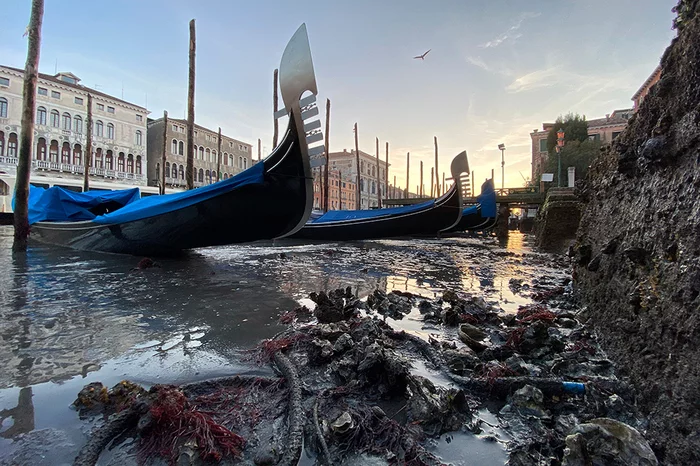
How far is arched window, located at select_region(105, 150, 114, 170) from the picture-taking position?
38.5m

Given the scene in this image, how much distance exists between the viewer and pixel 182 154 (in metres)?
45.5

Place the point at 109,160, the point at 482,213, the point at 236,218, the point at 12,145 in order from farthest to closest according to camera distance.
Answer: the point at 109,160
the point at 12,145
the point at 482,213
the point at 236,218

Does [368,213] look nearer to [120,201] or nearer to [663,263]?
[120,201]

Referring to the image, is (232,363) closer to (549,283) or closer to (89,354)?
(89,354)

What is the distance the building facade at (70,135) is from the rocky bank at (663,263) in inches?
1612

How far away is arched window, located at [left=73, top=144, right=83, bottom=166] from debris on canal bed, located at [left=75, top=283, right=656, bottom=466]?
148 feet

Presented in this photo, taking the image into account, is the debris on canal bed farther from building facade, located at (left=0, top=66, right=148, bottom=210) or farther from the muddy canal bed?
building facade, located at (left=0, top=66, right=148, bottom=210)

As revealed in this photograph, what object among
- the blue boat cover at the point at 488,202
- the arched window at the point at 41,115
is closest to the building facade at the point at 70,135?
the arched window at the point at 41,115

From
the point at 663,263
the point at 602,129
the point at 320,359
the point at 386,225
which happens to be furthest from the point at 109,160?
the point at 602,129

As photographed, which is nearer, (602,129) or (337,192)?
(602,129)

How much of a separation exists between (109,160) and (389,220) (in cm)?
3952

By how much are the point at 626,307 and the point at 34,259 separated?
8.52 metres

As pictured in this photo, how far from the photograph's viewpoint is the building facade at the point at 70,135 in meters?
31.3

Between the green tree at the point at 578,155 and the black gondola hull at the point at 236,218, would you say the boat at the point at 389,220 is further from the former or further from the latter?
the green tree at the point at 578,155
